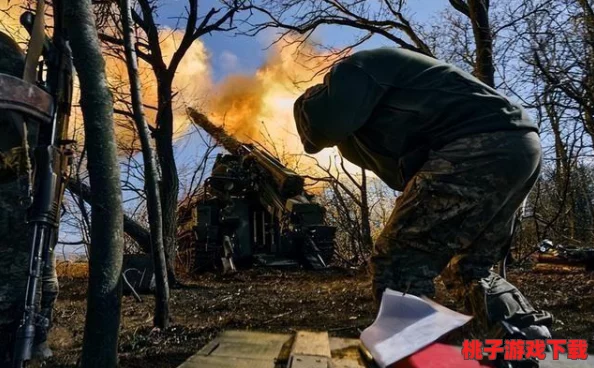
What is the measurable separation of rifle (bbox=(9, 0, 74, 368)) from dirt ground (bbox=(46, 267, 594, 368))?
2.79 ft

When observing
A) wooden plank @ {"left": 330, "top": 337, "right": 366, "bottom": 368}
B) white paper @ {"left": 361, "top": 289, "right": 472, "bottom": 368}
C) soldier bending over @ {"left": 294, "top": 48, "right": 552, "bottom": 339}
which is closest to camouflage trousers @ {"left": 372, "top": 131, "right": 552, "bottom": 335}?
soldier bending over @ {"left": 294, "top": 48, "right": 552, "bottom": 339}

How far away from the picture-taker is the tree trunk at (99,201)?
2070 millimetres

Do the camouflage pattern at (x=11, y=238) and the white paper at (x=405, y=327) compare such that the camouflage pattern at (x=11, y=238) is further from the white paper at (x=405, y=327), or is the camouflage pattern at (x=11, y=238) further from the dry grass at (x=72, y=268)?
the dry grass at (x=72, y=268)

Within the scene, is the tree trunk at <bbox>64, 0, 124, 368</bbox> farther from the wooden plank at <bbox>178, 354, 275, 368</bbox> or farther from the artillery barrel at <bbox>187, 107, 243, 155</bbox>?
the artillery barrel at <bbox>187, 107, 243, 155</bbox>

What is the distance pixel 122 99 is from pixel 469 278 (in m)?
7.91

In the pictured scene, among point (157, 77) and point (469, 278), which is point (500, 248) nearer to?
point (469, 278)

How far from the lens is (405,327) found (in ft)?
4.23

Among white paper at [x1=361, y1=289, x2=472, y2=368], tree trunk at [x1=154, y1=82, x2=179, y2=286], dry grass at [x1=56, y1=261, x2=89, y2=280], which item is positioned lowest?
white paper at [x1=361, y1=289, x2=472, y2=368]

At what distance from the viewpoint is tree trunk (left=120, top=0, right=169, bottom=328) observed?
3668 mm

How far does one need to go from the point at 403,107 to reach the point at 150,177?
6.57 ft

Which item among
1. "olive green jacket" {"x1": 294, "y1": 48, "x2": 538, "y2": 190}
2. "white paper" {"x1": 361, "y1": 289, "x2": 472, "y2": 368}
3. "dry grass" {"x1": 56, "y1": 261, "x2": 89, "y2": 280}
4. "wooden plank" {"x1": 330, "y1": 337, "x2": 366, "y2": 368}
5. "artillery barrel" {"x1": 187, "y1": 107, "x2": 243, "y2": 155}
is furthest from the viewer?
"artillery barrel" {"x1": 187, "y1": 107, "x2": 243, "y2": 155}

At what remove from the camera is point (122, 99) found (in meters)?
9.02

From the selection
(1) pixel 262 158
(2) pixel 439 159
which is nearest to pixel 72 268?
(1) pixel 262 158

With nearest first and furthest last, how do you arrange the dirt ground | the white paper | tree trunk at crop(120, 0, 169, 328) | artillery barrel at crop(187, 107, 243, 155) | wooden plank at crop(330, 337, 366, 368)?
the white paper < wooden plank at crop(330, 337, 366, 368) < the dirt ground < tree trunk at crop(120, 0, 169, 328) < artillery barrel at crop(187, 107, 243, 155)
